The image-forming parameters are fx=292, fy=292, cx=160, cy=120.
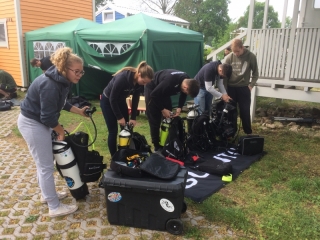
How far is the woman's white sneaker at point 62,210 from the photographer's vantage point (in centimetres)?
294

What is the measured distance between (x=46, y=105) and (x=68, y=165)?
77 cm

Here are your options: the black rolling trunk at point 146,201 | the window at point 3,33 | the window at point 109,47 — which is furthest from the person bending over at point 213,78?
the window at point 3,33

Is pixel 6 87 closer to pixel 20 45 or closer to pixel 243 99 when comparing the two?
pixel 20 45

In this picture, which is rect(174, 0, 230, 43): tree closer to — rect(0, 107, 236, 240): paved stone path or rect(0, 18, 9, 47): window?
rect(0, 18, 9, 47): window

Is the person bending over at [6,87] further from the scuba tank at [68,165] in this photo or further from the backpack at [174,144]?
the scuba tank at [68,165]

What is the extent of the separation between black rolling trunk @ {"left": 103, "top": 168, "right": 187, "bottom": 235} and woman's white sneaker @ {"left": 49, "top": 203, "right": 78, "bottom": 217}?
Result: 0.47 meters

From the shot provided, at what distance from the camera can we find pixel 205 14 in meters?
34.6

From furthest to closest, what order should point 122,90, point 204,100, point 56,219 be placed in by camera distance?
point 204,100
point 122,90
point 56,219

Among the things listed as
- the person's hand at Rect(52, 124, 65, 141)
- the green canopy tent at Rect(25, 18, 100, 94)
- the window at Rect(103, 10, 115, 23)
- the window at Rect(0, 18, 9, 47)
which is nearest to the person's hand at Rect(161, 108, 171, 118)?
the person's hand at Rect(52, 124, 65, 141)

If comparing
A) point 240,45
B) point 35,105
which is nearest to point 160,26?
point 240,45

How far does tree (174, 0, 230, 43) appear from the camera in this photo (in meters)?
34.2

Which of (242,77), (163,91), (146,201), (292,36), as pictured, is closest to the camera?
(146,201)

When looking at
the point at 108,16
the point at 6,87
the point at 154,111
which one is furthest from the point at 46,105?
the point at 108,16

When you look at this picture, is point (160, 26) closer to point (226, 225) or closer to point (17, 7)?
A: point (17, 7)
